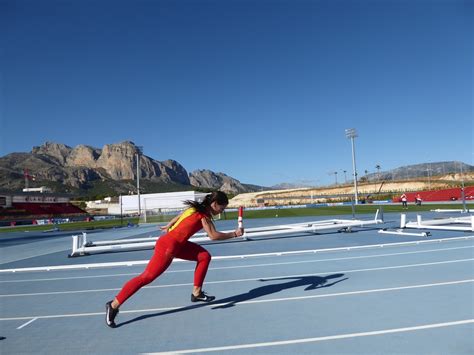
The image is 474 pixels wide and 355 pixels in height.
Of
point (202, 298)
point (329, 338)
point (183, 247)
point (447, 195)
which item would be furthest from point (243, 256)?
point (447, 195)

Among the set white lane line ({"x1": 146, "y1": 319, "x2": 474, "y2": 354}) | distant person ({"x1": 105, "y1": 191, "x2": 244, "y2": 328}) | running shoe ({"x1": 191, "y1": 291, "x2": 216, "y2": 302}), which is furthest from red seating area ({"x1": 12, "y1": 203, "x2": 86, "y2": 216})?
white lane line ({"x1": 146, "y1": 319, "x2": 474, "y2": 354})

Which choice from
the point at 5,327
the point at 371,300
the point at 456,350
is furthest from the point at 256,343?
the point at 5,327

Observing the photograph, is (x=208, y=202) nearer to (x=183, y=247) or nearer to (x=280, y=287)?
(x=183, y=247)

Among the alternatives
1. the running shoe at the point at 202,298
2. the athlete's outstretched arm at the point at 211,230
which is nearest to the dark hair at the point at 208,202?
the athlete's outstretched arm at the point at 211,230

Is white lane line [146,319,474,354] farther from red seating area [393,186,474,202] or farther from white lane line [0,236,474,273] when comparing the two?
red seating area [393,186,474,202]

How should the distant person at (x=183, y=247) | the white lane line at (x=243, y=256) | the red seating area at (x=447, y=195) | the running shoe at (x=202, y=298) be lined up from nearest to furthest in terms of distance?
the distant person at (x=183, y=247), the running shoe at (x=202, y=298), the white lane line at (x=243, y=256), the red seating area at (x=447, y=195)

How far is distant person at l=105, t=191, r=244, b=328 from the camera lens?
4.42m

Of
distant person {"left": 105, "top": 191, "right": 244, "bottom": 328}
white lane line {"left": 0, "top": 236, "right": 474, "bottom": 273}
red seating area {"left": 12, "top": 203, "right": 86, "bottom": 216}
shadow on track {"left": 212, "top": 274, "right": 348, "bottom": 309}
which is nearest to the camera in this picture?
distant person {"left": 105, "top": 191, "right": 244, "bottom": 328}

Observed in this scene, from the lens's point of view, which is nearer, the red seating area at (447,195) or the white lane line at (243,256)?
the white lane line at (243,256)

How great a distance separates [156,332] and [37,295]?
3550mm

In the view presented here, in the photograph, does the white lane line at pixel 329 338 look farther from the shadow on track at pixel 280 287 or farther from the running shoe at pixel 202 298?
the running shoe at pixel 202 298

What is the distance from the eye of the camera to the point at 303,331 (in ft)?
12.7

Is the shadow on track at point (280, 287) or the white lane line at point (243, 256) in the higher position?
the shadow on track at point (280, 287)

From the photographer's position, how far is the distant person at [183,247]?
4.42 metres
